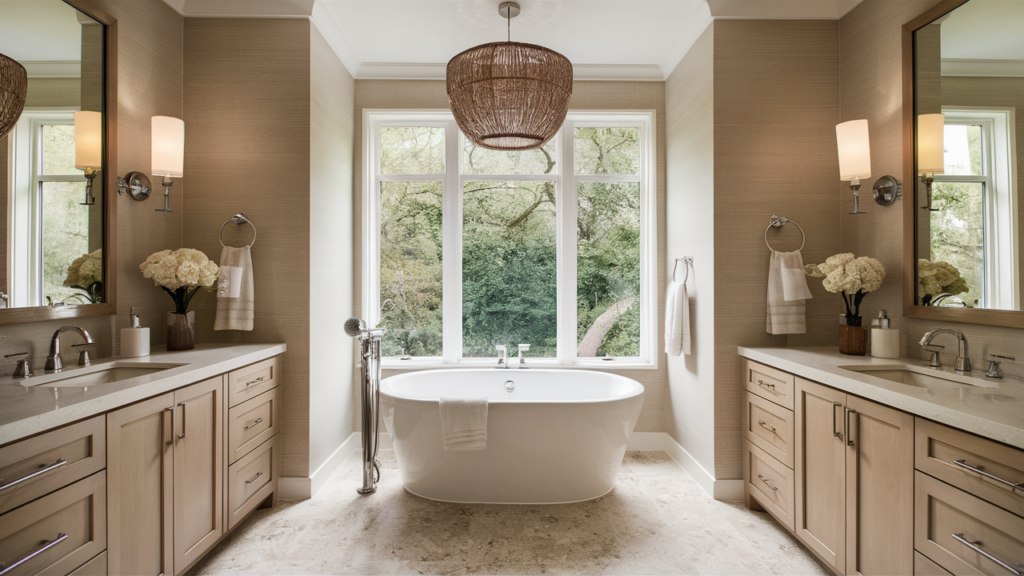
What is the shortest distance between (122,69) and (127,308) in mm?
1096

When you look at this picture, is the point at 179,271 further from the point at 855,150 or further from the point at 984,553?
the point at 855,150

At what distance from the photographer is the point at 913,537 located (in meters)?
1.43

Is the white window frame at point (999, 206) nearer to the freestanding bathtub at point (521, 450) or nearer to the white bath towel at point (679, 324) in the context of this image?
the white bath towel at point (679, 324)

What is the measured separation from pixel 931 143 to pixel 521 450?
2293 millimetres

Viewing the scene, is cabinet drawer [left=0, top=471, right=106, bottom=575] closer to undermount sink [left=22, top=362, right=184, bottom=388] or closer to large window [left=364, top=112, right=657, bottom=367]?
undermount sink [left=22, top=362, right=184, bottom=388]

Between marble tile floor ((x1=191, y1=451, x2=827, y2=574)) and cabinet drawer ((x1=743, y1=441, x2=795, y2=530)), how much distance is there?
11 centimetres

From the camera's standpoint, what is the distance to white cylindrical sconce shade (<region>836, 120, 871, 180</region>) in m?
2.19

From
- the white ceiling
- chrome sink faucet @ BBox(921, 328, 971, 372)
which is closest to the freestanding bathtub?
chrome sink faucet @ BBox(921, 328, 971, 372)

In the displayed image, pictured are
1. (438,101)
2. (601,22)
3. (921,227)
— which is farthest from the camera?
(438,101)

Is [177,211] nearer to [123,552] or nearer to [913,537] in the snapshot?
[123,552]

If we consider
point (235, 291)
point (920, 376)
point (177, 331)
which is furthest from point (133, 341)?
point (920, 376)

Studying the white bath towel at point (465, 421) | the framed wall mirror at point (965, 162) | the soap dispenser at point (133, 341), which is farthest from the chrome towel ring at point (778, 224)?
the soap dispenser at point (133, 341)

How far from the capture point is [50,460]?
4.04 ft

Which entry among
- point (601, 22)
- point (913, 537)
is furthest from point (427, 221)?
point (913, 537)
